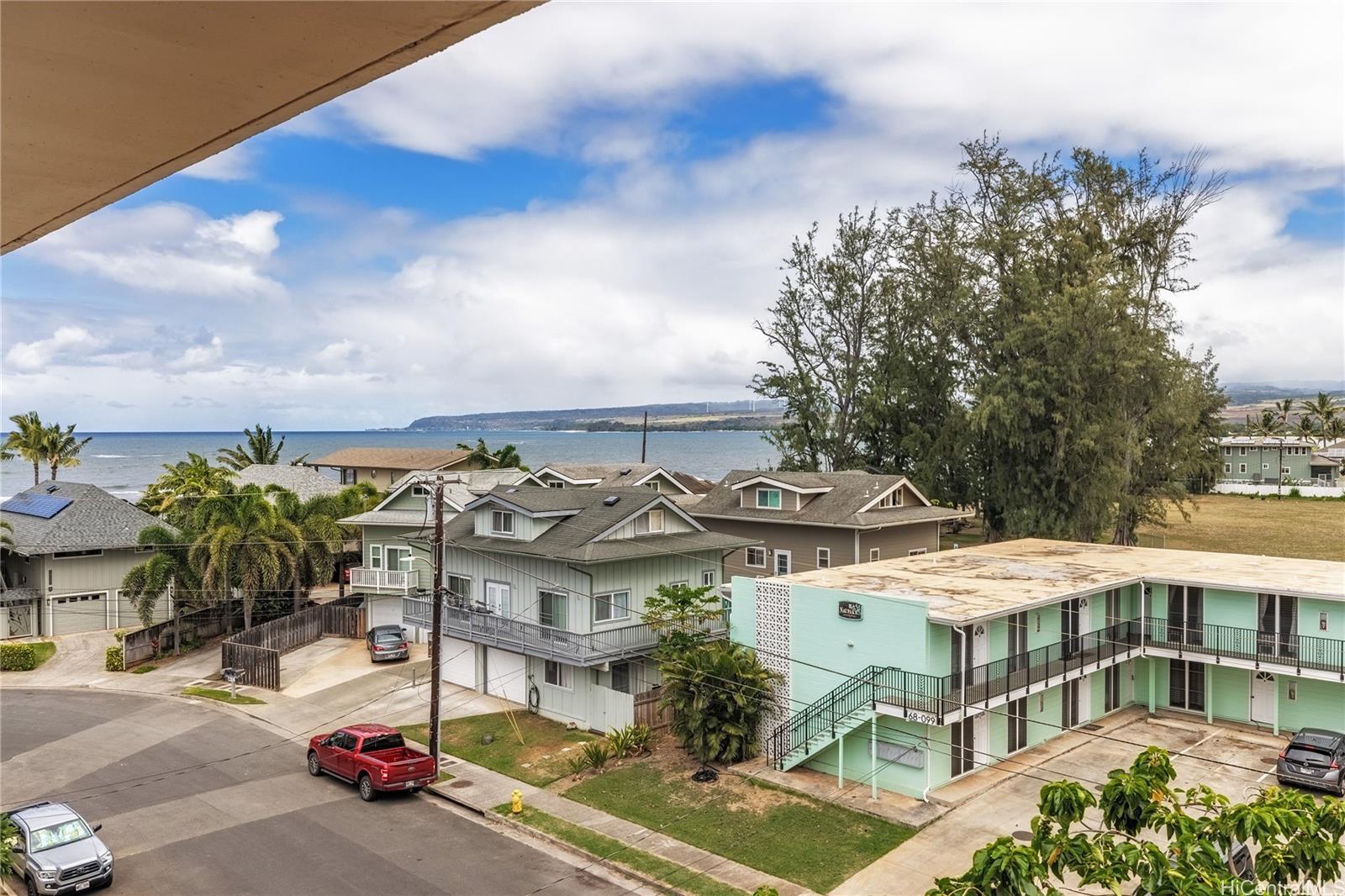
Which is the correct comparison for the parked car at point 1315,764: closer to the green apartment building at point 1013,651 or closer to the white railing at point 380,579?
the green apartment building at point 1013,651

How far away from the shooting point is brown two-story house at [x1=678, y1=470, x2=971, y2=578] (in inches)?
1484

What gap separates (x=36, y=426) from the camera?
56.4 metres

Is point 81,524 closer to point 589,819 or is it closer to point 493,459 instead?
point 493,459

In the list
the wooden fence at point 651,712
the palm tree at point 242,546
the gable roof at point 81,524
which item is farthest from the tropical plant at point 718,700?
the gable roof at point 81,524

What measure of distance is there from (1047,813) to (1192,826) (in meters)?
1.14

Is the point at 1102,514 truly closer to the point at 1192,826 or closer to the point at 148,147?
the point at 1192,826

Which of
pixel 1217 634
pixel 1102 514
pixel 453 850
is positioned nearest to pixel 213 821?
pixel 453 850

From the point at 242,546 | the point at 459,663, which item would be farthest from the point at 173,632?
the point at 459,663

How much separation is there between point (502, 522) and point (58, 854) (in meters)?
16.0

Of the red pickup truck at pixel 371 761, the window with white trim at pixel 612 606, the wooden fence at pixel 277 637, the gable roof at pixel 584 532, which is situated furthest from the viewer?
the wooden fence at pixel 277 637

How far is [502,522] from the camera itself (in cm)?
3142

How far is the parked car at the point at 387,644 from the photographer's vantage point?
34844mm

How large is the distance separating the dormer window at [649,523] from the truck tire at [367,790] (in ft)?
37.1

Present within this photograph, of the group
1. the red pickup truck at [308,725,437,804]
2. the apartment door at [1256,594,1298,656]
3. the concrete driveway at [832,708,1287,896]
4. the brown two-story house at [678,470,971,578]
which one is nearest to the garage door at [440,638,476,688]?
→ the red pickup truck at [308,725,437,804]
